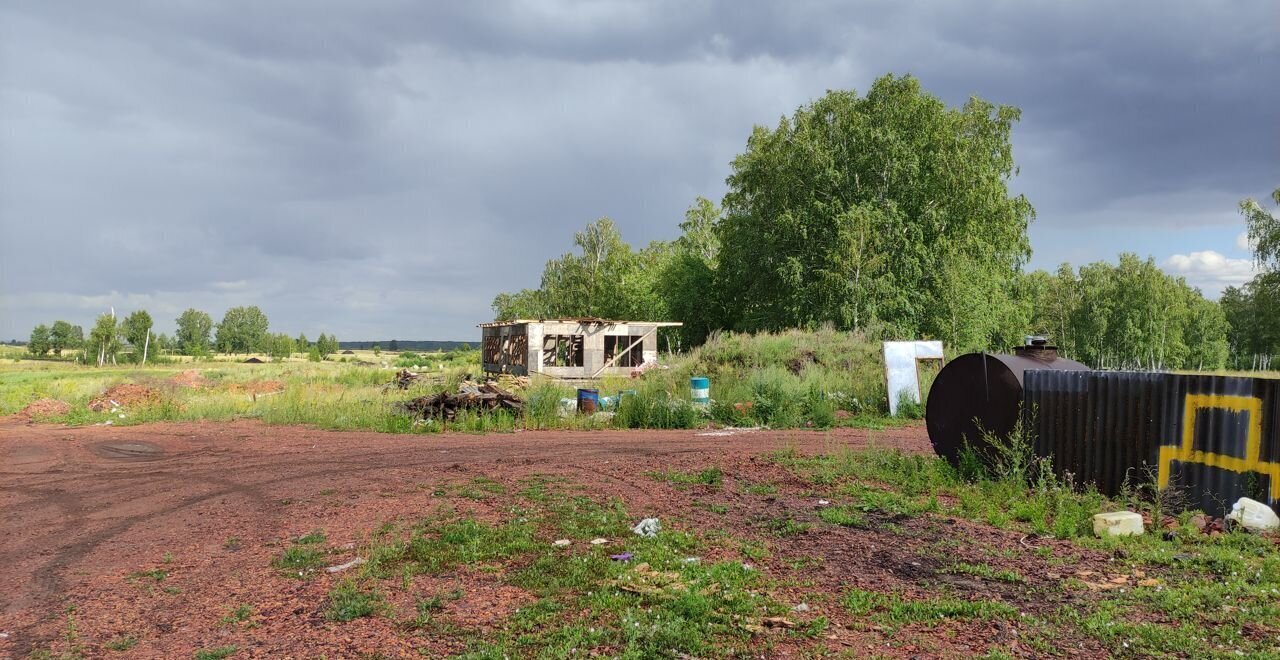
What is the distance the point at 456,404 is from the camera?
17.8 meters

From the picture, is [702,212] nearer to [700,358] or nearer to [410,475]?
[700,358]

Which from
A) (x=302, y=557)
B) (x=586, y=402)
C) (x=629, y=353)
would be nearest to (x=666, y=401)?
(x=586, y=402)

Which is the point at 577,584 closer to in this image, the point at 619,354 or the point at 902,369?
the point at 902,369

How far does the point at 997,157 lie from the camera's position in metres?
41.1

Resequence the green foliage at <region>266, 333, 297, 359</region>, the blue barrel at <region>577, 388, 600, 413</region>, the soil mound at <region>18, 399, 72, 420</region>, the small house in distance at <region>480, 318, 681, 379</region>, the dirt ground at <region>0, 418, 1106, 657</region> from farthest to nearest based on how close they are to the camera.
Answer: the green foliage at <region>266, 333, 297, 359</region>, the small house in distance at <region>480, 318, 681, 379</region>, the soil mound at <region>18, 399, 72, 420</region>, the blue barrel at <region>577, 388, 600, 413</region>, the dirt ground at <region>0, 418, 1106, 657</region>

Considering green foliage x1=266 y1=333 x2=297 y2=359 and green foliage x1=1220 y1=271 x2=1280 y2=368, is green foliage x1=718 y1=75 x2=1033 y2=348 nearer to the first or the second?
green foliage x1=1220 y1=271 x2=1280 y2=368

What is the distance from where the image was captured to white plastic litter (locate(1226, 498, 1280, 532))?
6.88 m

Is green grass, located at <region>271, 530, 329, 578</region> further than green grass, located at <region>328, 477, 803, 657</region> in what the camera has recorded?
Yes

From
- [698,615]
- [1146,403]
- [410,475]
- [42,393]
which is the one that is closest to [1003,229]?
[1146,403]

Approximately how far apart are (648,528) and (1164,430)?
5.76m

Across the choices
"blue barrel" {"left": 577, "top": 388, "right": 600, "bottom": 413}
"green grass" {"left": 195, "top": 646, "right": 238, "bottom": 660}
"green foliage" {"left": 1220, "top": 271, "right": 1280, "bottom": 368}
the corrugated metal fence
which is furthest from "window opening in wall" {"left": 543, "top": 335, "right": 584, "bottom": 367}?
"green foliage" {"left": 1220, "top": 271, "right": 1280, "bottom": 368}

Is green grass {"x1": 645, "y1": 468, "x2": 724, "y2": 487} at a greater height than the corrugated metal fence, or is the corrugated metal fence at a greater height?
the corrugated metal fence

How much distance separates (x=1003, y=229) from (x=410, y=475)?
37.2m

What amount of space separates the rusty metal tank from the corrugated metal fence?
0.25 metres
